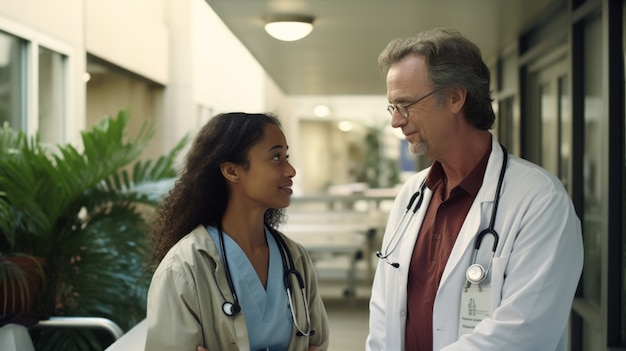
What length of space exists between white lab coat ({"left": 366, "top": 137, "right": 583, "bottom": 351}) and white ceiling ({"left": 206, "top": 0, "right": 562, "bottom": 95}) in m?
3.01

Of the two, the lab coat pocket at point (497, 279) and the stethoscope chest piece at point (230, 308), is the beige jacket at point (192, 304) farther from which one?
the lab coat pocket at point (497, 279)

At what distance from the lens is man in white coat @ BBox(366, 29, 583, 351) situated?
174cm

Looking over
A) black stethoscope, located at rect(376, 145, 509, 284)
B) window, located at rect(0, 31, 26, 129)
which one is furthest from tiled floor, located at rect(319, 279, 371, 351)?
black stethoscope, located at rect(376, 145, 509, 284)

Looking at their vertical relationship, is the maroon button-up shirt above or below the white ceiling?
below

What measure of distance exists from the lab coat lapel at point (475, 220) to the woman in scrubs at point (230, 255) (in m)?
0.41

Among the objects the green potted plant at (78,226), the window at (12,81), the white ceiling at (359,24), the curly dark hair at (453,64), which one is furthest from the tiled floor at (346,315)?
the curly dark hair at (453,64)

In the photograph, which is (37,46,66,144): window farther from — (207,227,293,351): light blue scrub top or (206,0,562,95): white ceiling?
(207,227,293,351): light blue scrub top

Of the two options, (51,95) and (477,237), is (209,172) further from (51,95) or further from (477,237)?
(51,95)

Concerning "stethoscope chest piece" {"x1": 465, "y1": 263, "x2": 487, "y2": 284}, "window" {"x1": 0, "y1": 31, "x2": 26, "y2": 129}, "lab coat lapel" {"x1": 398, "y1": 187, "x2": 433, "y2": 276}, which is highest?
"window" {"x1": 0, "y1": 31, "x2": 26, "y2": 129}

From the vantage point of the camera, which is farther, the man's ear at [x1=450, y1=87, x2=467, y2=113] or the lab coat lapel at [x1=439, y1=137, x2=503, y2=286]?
the man's ear at [x1=450, y1=87, x2=467, y2=113]

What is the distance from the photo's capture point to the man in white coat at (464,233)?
1740 millimetres

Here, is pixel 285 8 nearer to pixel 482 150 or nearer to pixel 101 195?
pixel 101 195

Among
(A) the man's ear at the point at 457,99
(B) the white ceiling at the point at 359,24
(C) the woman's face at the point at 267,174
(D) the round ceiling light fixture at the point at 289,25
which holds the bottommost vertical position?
(C) the woman's face at the point at 267,174

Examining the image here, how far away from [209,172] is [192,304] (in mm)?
378
